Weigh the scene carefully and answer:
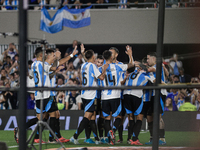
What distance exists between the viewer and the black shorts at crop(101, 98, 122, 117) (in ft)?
16.8

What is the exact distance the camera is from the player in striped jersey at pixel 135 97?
509cm

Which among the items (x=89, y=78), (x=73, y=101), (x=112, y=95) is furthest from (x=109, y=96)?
(x=73, y=101)

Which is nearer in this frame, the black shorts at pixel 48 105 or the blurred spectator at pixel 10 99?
the black shorts at pixel 48 105

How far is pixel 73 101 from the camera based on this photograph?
678cm

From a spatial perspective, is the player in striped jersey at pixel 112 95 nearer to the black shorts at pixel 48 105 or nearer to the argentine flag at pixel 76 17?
the black shorts at pixel 48 105

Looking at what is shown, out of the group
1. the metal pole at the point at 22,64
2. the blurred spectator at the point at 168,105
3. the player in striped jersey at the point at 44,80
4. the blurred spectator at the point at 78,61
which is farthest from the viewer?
the blurred spectator at the point at 78,61

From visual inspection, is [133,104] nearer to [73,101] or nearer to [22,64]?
[73,101]

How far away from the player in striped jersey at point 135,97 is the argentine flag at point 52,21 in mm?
6284

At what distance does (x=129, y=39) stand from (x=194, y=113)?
18.0ft

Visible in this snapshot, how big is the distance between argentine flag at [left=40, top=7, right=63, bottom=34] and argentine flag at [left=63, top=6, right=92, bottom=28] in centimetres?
17

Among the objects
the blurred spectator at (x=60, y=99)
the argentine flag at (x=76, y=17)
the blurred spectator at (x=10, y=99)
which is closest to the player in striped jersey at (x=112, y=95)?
the blurred spectator at (x=60, y=99)

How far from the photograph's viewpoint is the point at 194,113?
6.15 meters

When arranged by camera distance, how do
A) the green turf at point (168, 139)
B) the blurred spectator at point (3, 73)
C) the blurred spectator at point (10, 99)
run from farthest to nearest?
the blurred spectator at point (3, 73) → the blurred spectator at point (10, 99) → the green turf at point (168, 139)

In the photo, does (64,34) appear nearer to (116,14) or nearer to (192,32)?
(116,14)
